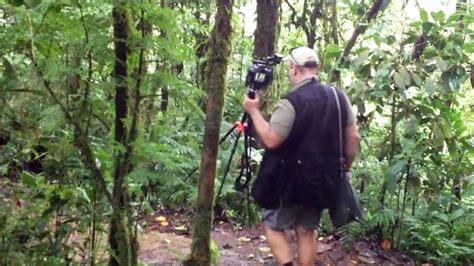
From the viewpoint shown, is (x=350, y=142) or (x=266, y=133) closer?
(x=266, y=133)

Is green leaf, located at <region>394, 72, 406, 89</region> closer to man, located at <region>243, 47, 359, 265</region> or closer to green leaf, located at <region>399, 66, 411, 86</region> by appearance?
green leaf, located at <region>399, 66, 411, 86</region>

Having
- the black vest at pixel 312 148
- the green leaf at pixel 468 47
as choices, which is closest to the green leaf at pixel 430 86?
the green leaf at pixel 468 47

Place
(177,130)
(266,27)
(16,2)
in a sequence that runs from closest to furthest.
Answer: (16,2)
(177,130)
(266,27)

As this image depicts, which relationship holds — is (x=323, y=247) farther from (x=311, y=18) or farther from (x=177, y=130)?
(x=311, y=18)

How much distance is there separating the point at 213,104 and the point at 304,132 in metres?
0.69

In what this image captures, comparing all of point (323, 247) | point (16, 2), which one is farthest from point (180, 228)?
point (16, 2)

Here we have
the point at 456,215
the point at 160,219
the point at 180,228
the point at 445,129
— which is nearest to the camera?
the point at 445,129

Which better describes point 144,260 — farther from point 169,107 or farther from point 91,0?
point 91,0

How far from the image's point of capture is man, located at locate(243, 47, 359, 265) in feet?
14.5

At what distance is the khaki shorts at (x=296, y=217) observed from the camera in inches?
183

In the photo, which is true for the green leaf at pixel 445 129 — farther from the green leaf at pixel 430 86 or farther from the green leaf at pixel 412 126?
the green leaf at pixel 430 86

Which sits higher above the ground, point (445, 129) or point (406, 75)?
point (406, 75)

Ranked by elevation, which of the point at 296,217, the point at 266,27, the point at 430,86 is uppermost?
the point at 266,27

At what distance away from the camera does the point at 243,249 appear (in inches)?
251
